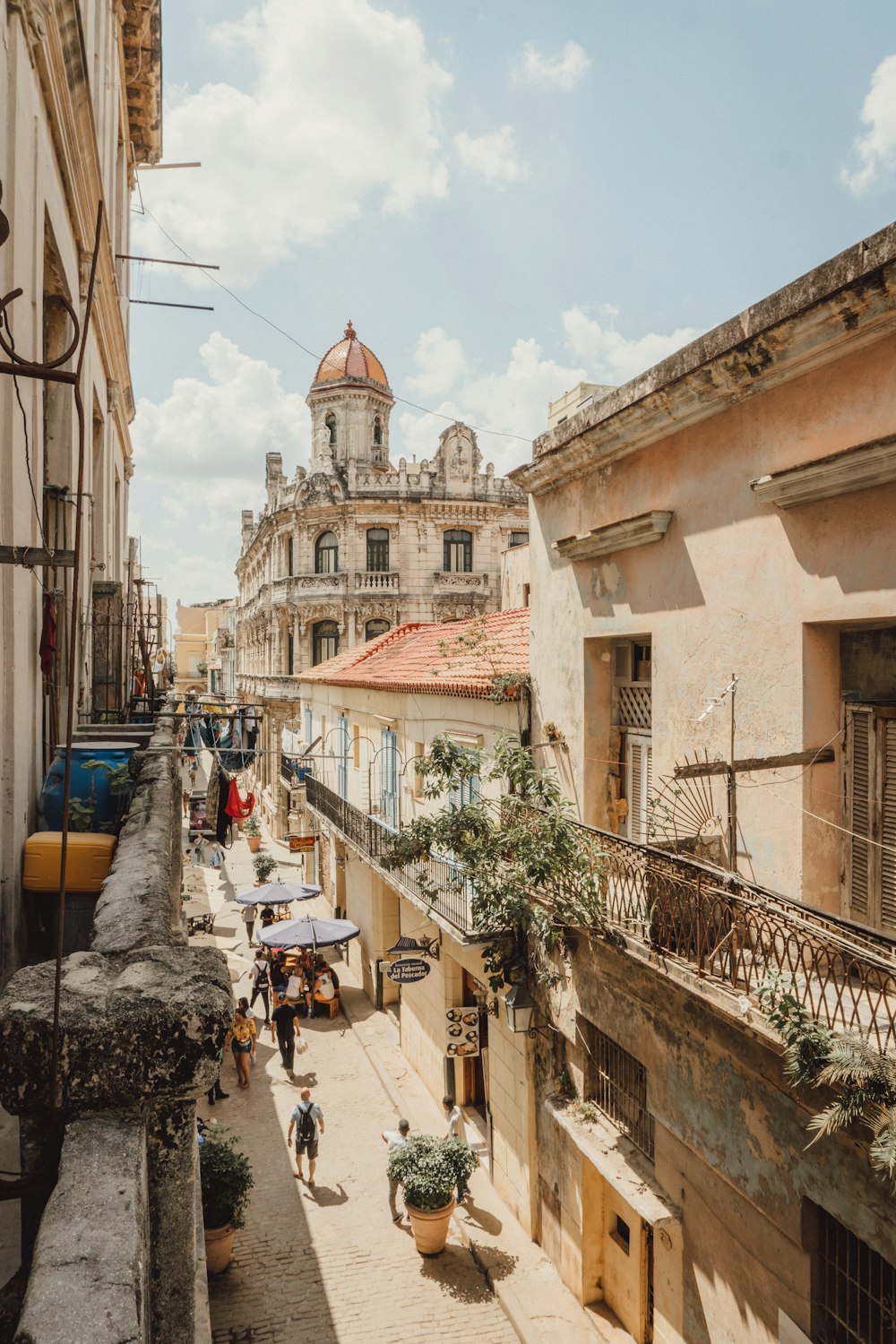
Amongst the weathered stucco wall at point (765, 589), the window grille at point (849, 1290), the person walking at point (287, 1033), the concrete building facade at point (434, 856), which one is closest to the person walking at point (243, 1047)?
the person walking at point (287, 1033)

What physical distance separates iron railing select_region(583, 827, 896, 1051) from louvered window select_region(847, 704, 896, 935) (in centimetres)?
60

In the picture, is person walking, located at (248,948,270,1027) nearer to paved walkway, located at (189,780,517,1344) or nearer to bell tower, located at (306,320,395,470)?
paved walkway, located at (189,780,517,1344)

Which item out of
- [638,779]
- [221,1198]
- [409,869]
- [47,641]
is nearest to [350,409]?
[409,869]

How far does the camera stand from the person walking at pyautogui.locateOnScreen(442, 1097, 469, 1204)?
11.8 metres

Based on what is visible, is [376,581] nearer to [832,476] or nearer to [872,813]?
[832,476]

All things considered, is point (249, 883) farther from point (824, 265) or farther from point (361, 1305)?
point (824, 265)

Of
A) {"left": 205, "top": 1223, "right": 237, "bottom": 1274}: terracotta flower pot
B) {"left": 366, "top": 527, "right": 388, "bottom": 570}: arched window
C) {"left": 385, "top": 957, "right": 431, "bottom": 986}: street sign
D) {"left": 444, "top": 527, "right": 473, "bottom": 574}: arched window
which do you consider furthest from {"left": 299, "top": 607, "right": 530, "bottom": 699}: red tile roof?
{"left": 444, "top": 527, "right": 473, "bottom": 574}: arched window

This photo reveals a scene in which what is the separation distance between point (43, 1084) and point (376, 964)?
58.5 feet

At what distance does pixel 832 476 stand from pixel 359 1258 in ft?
36.9

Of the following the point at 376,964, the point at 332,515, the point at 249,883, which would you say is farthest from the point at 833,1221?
the point at 332,515

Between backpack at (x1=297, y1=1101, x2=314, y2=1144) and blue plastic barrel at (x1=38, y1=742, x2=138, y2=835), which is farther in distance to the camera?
backpack at (x1=297, y1=1101, x2=314, y2=1144)

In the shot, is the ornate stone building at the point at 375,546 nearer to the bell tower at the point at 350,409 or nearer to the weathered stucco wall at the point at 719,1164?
the bell tower at the point at 350,409

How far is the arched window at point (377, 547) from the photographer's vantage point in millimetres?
36500

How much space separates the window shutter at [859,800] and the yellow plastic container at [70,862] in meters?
5.56
